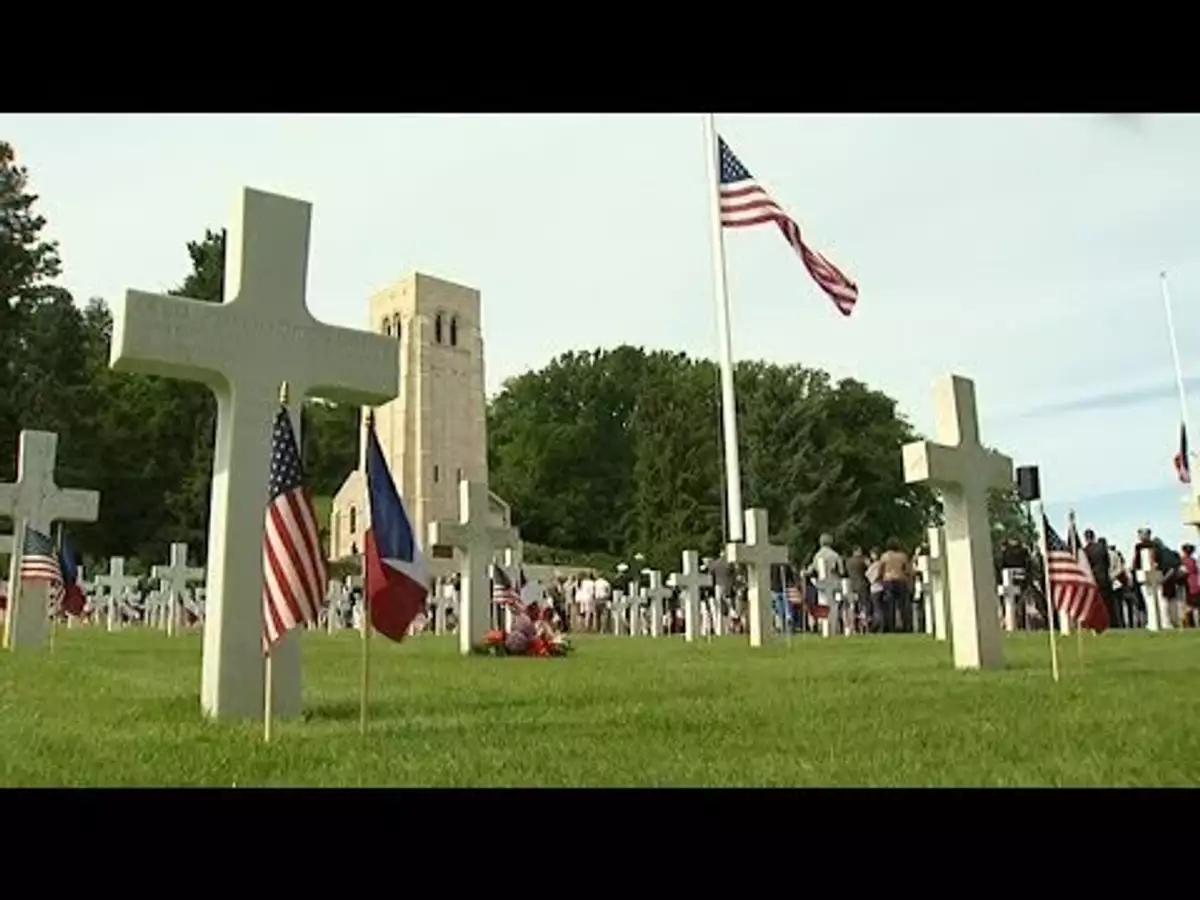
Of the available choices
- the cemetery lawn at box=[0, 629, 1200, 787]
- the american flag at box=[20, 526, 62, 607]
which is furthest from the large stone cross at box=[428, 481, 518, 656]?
the american flag at box=[20, 526, 62, 607]

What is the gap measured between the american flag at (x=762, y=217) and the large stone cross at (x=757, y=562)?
3.67 metres

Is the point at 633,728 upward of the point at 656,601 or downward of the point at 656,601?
downward

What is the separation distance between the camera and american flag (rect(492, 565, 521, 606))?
15.1 metres

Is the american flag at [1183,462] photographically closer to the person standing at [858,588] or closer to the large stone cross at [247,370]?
the person standing at [858,588]

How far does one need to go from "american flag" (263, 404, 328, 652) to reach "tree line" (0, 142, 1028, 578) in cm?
3506

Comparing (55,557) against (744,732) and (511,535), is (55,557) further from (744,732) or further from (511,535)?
(744,732)

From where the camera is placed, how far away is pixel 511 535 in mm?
16312

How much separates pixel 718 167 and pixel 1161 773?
21.4 meters

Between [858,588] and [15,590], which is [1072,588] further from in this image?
[858,588]

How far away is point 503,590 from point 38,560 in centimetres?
560

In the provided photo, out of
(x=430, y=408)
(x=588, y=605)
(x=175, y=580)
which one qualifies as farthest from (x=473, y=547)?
(x=430, y=408)

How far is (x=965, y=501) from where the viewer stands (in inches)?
428

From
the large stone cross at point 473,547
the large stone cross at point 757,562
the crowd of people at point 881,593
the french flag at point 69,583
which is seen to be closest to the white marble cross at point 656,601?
the crowd of people at point 881,593

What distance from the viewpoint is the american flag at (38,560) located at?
1362 cm
